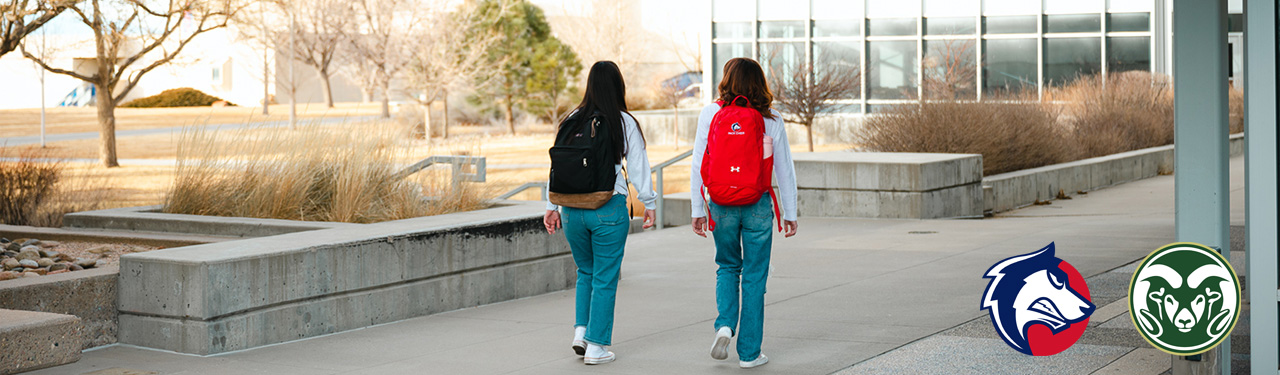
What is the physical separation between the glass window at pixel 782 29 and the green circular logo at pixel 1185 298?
34630mm

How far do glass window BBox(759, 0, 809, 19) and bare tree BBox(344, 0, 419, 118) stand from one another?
54.3 feet

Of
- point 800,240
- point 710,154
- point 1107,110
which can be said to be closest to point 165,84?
point 1107,110

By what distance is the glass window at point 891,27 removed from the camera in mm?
37500

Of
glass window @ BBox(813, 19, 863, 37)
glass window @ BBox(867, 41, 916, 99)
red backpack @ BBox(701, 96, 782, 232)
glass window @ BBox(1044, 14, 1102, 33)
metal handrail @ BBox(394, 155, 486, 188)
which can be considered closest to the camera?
red backpack @ BBox(701, 96, 782, 232)

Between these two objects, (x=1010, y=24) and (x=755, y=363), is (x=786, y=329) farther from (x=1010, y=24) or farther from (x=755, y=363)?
(x=1010, y=24)

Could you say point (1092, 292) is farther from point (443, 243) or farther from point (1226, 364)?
point (443, 243)

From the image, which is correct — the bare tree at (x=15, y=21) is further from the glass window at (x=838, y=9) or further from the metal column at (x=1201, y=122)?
the glass window at (x=838, y=9)

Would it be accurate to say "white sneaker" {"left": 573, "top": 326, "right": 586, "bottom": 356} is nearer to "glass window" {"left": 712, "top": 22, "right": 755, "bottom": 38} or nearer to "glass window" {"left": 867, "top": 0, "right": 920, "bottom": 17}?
"glass window" {"left": 867, "top": 0, "right": 920, "bottom": 17}

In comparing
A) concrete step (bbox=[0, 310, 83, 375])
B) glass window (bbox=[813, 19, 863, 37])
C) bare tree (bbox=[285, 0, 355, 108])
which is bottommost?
concrete step (bbox=[0, 310, 83, 375])

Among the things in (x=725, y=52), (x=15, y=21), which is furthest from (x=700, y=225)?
(x=725, y=52)

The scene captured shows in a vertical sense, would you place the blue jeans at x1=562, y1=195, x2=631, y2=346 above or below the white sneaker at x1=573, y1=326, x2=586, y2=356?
above

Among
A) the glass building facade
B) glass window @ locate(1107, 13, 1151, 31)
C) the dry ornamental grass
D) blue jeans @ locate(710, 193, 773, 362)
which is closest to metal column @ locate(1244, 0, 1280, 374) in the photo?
blue jeans @ locate(710, 193, 773, 362)

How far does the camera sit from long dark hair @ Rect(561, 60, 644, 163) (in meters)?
6.05

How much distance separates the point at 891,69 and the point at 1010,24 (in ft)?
12.2
